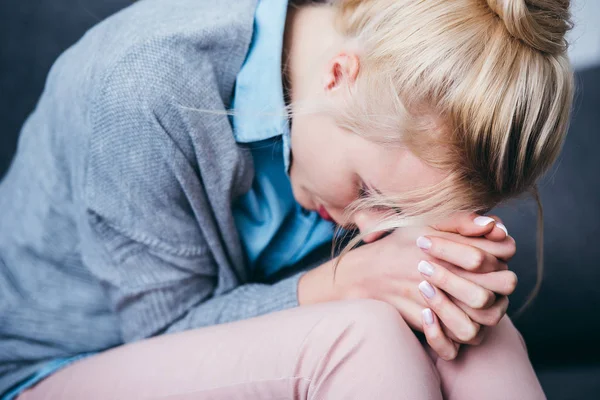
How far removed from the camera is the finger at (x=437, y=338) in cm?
63

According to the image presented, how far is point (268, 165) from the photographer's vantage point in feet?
2.65

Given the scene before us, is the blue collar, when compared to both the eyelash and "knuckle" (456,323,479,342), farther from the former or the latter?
"knuckle" (456,323,479,342)

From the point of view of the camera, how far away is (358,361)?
57 centimetres

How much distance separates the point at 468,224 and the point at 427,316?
0.11m

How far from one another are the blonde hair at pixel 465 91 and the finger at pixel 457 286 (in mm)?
57

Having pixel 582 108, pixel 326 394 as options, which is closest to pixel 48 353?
pixel 326 394

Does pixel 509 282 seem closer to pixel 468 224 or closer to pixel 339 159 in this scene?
pixel 468 224

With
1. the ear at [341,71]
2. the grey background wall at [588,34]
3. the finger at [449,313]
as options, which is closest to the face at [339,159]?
the ear at [341,71]

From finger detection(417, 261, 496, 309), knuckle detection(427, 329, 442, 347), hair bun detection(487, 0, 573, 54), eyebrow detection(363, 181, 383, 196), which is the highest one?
hair bun detection(487, 0, 573, 54)

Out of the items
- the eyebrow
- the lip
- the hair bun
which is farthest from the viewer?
the lip

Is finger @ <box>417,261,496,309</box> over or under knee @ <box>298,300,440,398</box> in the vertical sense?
over

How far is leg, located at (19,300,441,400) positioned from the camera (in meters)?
0.57

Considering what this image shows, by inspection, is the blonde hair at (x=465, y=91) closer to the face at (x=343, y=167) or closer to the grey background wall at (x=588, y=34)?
the face at (x=343, y=167)

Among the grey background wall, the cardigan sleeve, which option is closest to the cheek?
the cardigan sleeve
